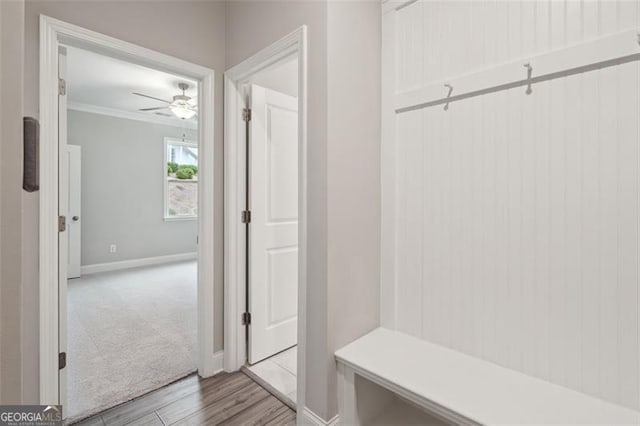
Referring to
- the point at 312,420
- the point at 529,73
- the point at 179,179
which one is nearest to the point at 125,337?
the point at 312,420

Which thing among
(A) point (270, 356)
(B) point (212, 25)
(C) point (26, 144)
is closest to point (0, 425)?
(C) point (26, 144)

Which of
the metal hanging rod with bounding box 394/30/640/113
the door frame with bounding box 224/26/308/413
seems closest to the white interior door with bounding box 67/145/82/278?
the door frame with bounding box 224/26/308/413

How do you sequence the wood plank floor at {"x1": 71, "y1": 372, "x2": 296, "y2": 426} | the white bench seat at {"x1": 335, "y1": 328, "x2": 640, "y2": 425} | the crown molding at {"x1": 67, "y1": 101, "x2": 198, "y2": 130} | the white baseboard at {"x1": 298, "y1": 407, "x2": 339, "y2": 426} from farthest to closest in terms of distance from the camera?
the crown molding at {"x1": 67, "y1": 101, "x2": 198, "y2": 130} < the wood plank floor at {"x1": 71, "y1": 372, "x2": 296, "y2": 426} < the white baseboard at {"x1": 298, "y1": 407, "x2": 339, "y2": 426} < the white bench seat at {"x1": 335, "y1": 328, "x2": 640, "y2": 425}

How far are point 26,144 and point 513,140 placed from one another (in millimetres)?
1648

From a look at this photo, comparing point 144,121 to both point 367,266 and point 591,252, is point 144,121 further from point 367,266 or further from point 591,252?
point 591,252

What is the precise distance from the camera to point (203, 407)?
1827mm

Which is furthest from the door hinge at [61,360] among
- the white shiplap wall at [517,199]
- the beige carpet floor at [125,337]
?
the white shiplap wall at [517,199]

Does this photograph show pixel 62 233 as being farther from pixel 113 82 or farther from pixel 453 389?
pixel 113 82

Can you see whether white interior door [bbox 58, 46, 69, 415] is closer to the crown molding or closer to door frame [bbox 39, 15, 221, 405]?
door frame [bbox 39, 15, 221, 405]

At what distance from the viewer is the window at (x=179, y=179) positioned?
233 inches

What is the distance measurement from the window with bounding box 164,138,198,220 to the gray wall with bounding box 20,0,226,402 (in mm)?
4301

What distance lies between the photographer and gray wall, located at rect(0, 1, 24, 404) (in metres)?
0.45

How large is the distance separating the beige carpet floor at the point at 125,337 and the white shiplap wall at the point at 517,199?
1747mm

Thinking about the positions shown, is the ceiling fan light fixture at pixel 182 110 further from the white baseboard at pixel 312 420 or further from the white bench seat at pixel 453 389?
the white baseboard at pixel 312 420
